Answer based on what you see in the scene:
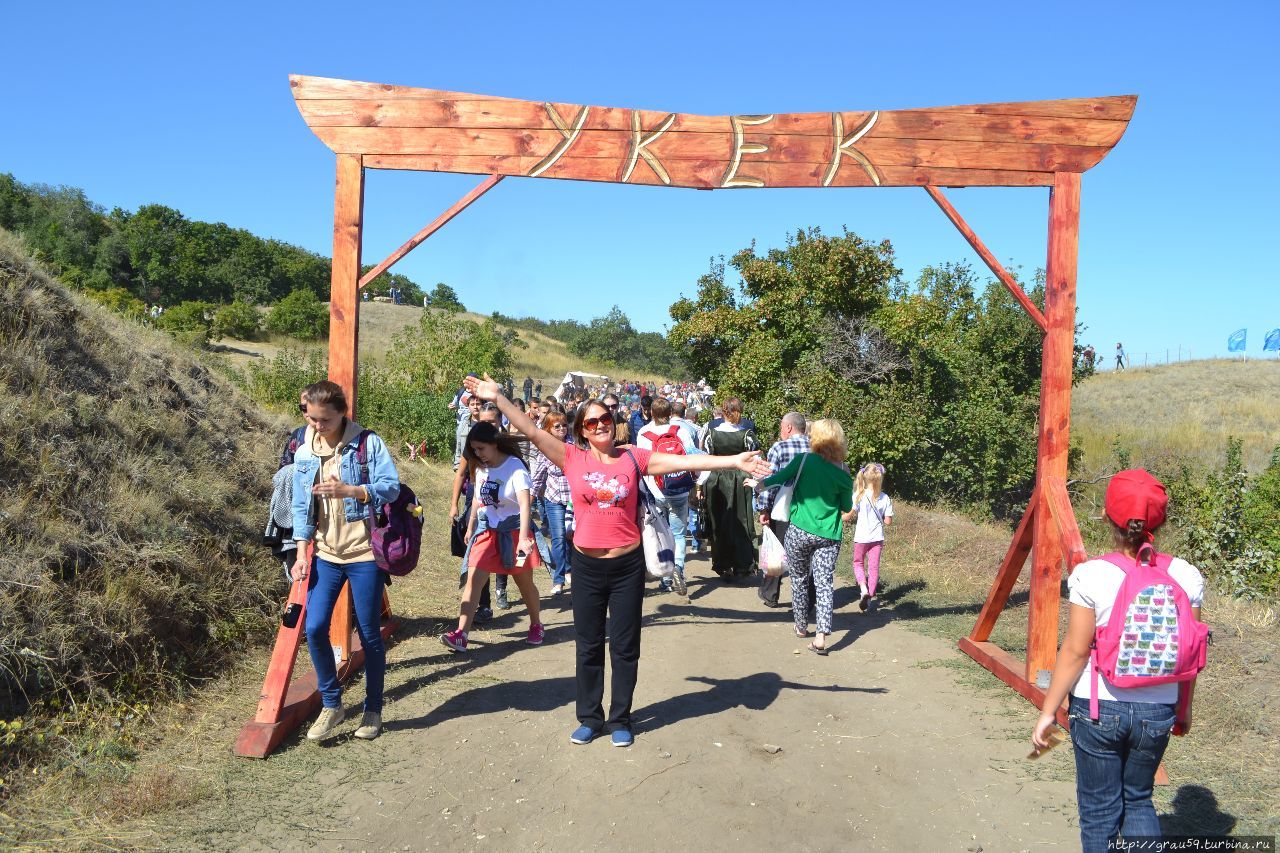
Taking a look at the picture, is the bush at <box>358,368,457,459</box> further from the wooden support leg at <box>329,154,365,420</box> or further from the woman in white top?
the wooden support leg at <box>329,154,365,420</box>

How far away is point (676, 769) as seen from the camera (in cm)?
474

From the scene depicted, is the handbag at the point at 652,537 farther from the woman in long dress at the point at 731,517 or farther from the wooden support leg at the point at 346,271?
the woman in long dress at the point at 731,517

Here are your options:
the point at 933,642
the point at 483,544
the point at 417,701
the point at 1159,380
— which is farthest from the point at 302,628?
the point at 1159,380

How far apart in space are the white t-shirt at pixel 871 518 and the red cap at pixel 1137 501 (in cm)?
515

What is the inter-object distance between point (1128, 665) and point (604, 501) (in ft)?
8.84

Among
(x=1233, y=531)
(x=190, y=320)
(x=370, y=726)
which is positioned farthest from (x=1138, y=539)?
(x=190, y=320)

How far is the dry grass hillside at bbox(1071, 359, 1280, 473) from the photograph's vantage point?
30.2 metres

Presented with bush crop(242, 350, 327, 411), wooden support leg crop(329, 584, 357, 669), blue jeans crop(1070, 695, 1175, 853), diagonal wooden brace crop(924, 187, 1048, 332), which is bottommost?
wooden support leg crop(329, 584, 357, 669)

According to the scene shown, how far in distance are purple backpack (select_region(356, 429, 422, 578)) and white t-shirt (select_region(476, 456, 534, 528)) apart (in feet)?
5.26

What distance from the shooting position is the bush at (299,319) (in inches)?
1560

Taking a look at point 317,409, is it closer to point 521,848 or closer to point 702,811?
point 521,848

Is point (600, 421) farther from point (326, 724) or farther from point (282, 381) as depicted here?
point (282, 381)

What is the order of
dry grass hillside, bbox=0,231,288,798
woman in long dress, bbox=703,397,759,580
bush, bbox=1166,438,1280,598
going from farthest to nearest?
bush, bbox=1166,438,1280,598, woman in long dress, bbox=703,397,759,580, dry grass hillside, bbox=0,231,288,798

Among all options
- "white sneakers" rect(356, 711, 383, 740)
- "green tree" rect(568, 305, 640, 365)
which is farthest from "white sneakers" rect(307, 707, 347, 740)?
"green tree" rect(568, 305, 640, 365)
